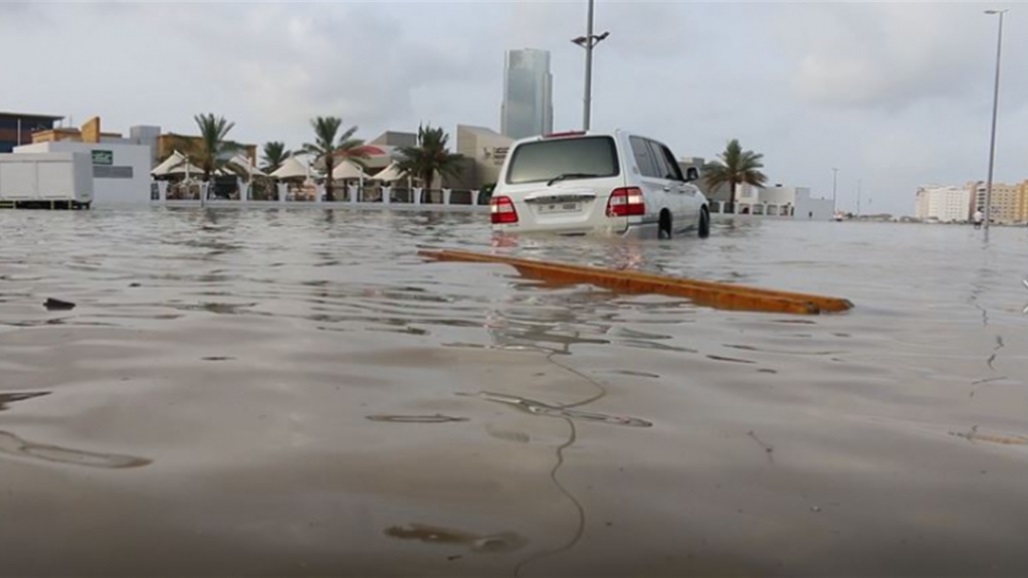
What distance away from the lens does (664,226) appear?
10648 mm

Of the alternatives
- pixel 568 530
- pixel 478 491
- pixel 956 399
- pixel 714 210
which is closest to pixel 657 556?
pixel 568 530

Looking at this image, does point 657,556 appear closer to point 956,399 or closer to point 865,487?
point 865,487

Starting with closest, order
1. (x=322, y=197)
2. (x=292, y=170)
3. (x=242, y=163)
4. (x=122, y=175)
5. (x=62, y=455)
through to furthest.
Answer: (x=62, y=455)
(x=122, y=175)
(x=322, y=197)
(x=242, y=163)
(x=292, y=170)

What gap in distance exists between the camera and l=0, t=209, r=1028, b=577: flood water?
5.35 feet

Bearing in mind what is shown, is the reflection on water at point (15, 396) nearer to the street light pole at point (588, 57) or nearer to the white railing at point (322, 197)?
the street light pole at point (588, 57)

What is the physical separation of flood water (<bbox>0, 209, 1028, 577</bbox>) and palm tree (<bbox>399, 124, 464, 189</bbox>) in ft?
163

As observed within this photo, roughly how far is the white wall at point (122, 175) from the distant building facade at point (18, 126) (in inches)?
1395

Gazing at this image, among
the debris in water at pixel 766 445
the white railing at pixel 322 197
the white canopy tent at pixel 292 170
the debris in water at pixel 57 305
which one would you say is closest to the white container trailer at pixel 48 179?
the white railing at pixel 322 197

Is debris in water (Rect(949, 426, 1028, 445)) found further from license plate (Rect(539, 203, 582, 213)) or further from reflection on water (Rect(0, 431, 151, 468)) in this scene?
license plate (Rect(539, 203, 582, 213))

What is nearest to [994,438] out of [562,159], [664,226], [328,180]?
[562,159]

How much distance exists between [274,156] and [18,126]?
2811 centimetres

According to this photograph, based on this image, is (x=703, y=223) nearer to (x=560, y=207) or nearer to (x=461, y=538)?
(x=560, y=207)

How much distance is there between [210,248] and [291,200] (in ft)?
131

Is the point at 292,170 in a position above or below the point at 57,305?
above
